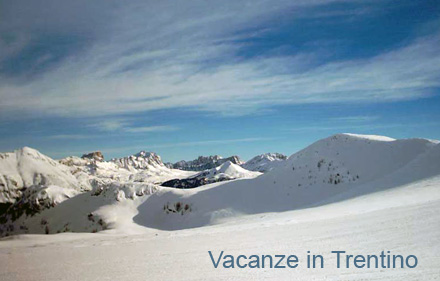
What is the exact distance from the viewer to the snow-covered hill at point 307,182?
2945 centimetres

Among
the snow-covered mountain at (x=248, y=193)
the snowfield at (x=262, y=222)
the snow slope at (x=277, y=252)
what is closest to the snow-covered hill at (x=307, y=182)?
the snow-covered mountain at (x=248, y=193)

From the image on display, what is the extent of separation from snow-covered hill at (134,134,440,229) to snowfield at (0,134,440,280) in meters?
0.11

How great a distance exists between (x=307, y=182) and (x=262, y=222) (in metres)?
18.8

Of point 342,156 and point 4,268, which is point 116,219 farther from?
point 342,156

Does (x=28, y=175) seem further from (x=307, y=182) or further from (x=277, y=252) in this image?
(x=277, y=252)

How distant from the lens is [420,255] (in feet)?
19.4

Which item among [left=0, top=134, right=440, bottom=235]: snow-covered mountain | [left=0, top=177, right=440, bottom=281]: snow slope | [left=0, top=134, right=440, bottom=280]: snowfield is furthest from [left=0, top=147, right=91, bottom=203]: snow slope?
[left=0, top=177, right=440, bottom=281]: snow slope

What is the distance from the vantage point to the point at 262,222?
15867mm

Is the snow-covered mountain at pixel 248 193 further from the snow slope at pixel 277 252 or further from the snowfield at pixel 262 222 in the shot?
the snow slope at pixel 277 252

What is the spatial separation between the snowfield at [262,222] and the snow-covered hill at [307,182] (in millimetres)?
114

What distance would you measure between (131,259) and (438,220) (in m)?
8.50

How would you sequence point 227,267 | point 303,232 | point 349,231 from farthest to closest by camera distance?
point 303,232, point 349,231, point 227,267

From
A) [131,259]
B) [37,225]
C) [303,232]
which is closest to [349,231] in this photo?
[303,232]

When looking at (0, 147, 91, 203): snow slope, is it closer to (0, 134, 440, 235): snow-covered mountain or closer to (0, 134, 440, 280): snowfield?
(0, 134, 440, 280): snowfield
